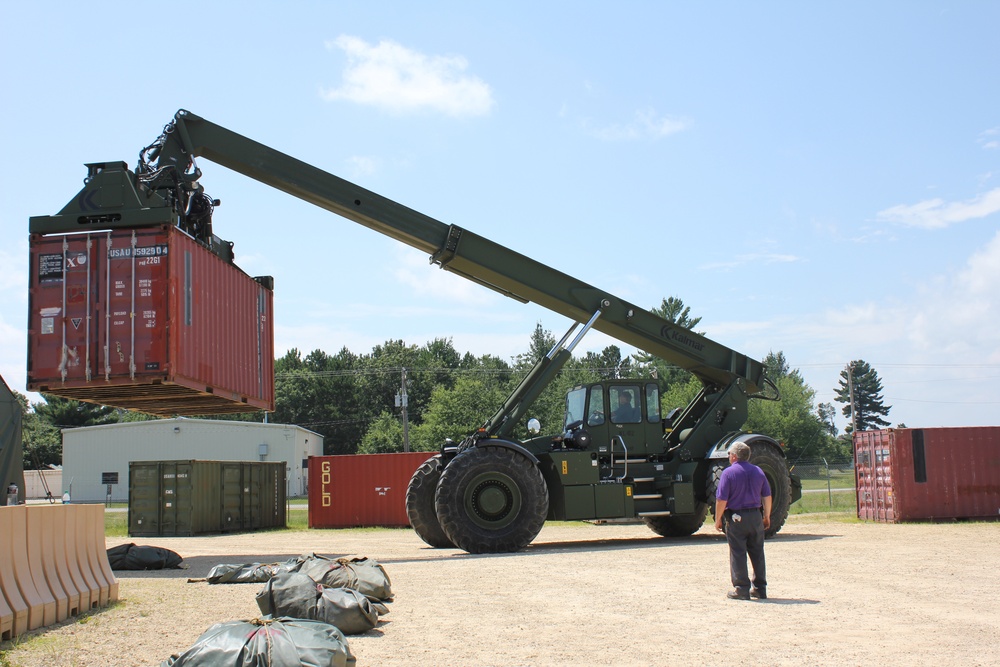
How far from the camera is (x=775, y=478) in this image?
18.2 metres

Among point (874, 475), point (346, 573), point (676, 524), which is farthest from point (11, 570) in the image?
point (874, 475)

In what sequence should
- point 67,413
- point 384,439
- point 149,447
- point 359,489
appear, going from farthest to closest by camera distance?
point 384,439, point 67,413, point 149,447, point 359,489

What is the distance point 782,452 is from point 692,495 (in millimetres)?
2073

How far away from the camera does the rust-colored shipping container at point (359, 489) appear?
27047mm

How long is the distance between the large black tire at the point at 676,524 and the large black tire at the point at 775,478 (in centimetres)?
165

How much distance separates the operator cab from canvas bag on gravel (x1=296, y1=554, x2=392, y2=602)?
26.6 feet

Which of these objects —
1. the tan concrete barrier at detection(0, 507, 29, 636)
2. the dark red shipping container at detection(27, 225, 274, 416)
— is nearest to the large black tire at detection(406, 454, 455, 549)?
the dark red shipping container at detection(27, 225, 274, 416)

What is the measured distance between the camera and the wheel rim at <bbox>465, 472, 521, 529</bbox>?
53.6ft

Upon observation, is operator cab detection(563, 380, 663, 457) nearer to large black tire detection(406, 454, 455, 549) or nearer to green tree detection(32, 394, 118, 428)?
large black tire detection(406, 454, 455, 549)

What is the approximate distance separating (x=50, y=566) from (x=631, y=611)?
5.80m

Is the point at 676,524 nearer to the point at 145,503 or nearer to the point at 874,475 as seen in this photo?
the point at 874,475

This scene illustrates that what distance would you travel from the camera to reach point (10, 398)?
63.7ft

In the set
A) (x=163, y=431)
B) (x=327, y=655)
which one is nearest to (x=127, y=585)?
(x=327, y=655)

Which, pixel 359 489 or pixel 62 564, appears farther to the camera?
pixel 359 489
